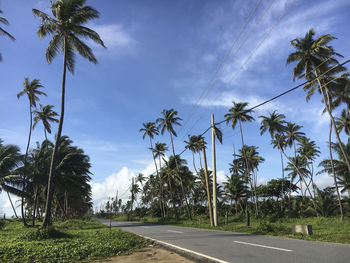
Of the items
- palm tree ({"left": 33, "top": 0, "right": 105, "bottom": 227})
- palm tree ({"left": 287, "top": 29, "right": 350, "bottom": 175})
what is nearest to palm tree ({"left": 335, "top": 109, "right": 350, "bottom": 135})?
palm tree ({"left": 287, "top": 29, "right": 350, "bottom": 175})

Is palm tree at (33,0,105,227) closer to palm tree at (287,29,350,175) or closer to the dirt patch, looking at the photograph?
the dirt patch

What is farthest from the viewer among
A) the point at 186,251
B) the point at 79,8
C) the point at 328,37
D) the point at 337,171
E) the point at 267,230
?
the point at 337,171

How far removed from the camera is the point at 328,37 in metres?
21.8

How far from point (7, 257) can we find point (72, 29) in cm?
1444

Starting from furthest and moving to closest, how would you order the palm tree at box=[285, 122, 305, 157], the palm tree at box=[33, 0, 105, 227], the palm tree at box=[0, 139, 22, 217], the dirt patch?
1. the palm tree at box=[285, 122, 305, 157]
2. the palm tree at box=[0, 139, 22, 217]
3. the palm tree at box=[33, 0, 105, 227]
4. the dirt patch

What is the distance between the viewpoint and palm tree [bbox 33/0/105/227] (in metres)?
14.8

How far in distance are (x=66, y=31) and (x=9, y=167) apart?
16752mm

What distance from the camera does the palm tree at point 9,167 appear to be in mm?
21391

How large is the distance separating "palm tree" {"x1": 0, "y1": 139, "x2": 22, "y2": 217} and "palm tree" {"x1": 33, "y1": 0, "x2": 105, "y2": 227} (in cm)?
889

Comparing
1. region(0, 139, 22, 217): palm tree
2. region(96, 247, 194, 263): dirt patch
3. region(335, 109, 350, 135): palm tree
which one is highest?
region(335, 109, 350, 135): palm tree

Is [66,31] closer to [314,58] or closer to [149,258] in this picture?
[149,258]

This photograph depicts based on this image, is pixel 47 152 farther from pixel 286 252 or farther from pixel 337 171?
pixel 337 171

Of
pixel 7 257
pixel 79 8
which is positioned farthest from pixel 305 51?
pixel 7 257

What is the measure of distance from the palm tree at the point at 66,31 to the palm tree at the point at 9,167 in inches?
350
